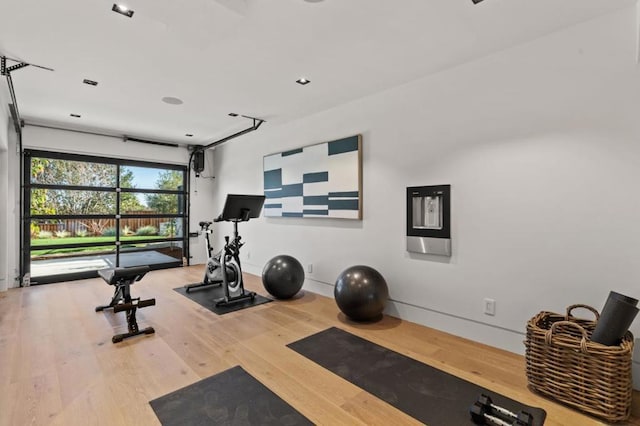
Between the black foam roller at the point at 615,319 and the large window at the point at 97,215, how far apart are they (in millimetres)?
6609

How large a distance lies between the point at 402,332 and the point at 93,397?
2575mm

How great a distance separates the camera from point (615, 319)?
75.3 inches

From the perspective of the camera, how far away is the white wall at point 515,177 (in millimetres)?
2254

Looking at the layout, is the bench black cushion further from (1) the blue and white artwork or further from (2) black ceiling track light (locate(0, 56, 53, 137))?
(1) the blue and white artwork

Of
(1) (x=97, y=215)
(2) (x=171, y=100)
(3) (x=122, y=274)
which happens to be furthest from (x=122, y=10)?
(1) (x=97, y=215)

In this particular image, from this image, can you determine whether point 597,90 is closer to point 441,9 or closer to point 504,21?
point 504,21

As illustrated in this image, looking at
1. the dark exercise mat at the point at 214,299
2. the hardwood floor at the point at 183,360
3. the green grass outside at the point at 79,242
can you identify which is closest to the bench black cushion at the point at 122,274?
the hardwood floor at the point at 183,360

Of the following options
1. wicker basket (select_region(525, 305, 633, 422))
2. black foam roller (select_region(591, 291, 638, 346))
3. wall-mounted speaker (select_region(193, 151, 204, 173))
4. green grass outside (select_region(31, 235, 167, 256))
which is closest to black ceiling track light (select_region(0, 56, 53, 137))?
green grass outside (select_region(31, 235, 167, 256))

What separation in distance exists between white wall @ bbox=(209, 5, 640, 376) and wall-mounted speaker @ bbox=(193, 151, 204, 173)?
13.2 ft

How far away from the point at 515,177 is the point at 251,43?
2.53 metres

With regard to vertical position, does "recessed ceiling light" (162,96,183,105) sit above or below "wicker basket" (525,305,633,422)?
above

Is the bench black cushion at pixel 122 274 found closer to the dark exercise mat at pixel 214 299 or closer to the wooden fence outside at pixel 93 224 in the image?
the dark exercise mat at pixel 214 299

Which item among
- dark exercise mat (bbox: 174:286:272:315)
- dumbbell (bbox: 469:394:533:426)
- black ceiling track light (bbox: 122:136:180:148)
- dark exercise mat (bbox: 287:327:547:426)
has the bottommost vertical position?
dark exercise mat (bbox: 287:327:547:426)

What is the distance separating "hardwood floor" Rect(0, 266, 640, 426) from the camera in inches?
76.7
